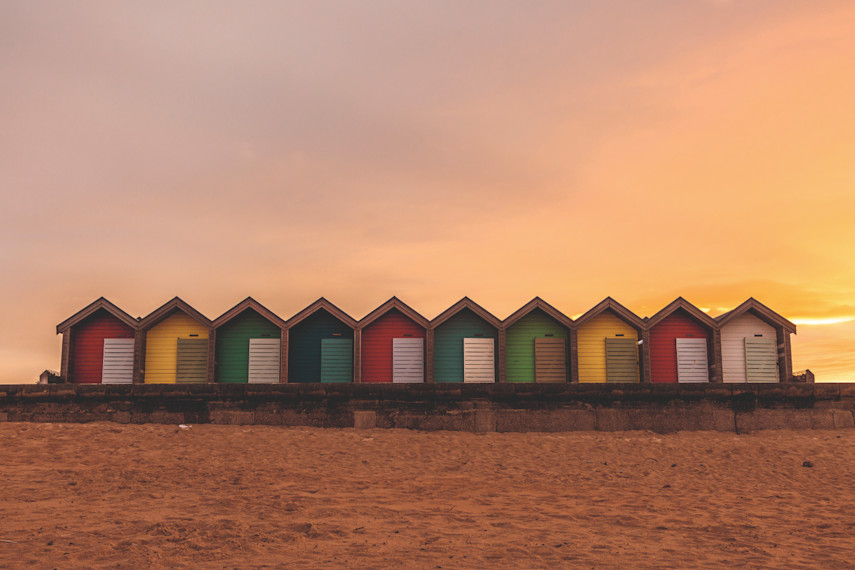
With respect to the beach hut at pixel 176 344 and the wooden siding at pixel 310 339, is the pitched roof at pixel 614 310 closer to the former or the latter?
the wooden siding at pixel 310 339

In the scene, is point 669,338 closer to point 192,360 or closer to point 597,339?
point 597,339

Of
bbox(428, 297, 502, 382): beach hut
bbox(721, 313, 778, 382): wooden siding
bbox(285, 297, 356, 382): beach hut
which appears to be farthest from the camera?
bbox(721, 313, 778, 382): wooden siding

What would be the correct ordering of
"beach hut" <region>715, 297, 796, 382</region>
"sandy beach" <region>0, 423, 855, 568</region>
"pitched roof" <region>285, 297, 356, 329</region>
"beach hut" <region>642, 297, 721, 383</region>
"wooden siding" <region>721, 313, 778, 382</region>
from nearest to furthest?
"sandy beach" <region>0, 423, 855, 568</region> < "pitched roof" <region>285, 297, 356, 329</region> < "beach hut" <region>642, 297, 721, 383</region> < "beach hut" <region>715, 297, 796, 382</region> < "wooden siding" <region>721, 313, 778, 382</region>

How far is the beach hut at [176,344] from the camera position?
90.7 feet

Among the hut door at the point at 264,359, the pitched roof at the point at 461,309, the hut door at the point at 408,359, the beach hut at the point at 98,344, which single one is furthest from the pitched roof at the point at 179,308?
the pitched roof at the point at 461,309

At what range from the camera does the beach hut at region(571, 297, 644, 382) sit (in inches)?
1120

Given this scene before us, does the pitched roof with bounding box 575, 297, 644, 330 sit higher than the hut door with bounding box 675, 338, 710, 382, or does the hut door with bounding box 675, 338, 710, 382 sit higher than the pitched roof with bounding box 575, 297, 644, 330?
the pitched roof with bounding box 575, 297, 644, 330

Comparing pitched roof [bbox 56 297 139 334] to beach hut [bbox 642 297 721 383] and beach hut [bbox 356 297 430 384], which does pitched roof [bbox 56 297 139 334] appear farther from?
beach hut [bbox 642 297 721 383]

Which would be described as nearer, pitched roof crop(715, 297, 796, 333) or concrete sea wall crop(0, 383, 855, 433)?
concrete sea wall crop(0, 383, 855, 433)

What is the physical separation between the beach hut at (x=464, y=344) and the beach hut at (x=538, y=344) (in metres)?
0.69

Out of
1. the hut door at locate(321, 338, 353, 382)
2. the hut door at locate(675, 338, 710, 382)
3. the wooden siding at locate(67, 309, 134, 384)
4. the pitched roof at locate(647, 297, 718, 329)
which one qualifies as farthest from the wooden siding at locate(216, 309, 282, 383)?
the hut door at locate(675, 338, 710, 382)

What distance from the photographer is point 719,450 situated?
15438mm

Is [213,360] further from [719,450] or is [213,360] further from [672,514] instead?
[672,514]

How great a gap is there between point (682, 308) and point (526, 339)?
6.84 meters
